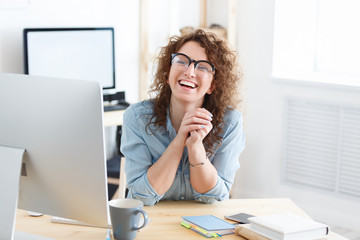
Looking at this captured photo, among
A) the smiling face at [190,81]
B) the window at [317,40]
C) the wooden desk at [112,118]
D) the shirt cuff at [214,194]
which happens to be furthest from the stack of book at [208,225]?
the window at [317,40]

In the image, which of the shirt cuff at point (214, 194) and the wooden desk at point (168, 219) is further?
the shirt cuff at point (214, 194)

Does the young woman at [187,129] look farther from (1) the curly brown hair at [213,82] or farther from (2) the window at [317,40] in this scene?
(2) the window at [317,40]

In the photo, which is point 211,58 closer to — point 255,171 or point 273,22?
point 273,22

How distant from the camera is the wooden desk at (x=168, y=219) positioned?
1447 mm

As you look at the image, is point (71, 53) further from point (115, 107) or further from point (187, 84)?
point (187, 84)

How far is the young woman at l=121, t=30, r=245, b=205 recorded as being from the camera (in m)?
1.72

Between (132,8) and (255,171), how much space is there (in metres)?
1.43

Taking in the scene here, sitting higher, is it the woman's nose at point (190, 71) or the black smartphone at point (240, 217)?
the woman's nose at point (190, 71)

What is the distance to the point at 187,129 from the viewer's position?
1.71 meters

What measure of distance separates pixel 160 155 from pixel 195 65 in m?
0.32

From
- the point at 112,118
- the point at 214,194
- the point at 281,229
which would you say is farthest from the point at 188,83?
the point at 112,118

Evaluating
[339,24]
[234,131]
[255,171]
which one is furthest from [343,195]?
[234,131]

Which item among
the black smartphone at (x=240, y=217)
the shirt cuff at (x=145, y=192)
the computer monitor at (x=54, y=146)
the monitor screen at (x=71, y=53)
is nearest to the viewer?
the computer monitor at (x=54, y=146)

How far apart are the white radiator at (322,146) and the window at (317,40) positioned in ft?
0.80
